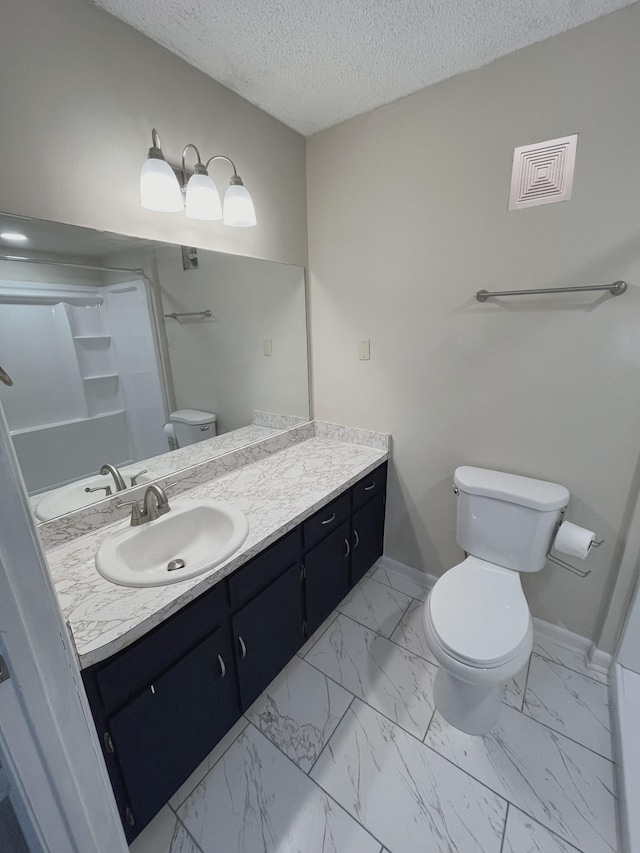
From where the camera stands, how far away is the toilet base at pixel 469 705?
1262 mm

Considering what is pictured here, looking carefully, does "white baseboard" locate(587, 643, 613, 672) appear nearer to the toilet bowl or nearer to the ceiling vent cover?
the toilet bowl

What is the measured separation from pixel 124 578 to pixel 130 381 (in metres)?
0.71

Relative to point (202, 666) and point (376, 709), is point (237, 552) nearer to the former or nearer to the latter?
point (202, 666)

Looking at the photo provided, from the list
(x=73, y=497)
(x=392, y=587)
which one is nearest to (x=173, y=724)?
(x=73, y=497)

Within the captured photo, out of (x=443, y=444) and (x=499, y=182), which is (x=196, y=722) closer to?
(x=443, y=444)

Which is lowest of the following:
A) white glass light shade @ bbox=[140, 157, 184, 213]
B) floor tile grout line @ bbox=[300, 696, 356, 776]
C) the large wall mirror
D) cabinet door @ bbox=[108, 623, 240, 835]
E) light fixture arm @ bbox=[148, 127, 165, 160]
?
floor tile grout line @ bbox=[300, 696, 356, 776]

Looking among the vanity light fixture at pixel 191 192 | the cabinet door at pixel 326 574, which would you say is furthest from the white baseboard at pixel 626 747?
the vanity light fixture at pixel 191 192

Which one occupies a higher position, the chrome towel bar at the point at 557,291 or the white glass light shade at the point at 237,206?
the white glass light shade at the point at 237,206

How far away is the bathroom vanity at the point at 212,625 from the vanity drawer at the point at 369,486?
11mm

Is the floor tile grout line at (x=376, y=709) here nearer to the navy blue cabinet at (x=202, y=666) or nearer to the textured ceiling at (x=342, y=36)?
the navy blue cabinet at (x=202, y=666)

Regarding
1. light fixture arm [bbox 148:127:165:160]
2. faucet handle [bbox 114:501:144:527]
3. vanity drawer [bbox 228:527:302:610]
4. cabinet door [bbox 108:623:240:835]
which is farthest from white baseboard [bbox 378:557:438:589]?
light fixture arm [bbox 148:127:165:160]

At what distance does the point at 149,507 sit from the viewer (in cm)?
129

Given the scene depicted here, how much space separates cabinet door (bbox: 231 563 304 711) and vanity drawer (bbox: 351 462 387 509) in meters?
0.47

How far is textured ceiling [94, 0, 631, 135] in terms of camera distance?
1.10 m
